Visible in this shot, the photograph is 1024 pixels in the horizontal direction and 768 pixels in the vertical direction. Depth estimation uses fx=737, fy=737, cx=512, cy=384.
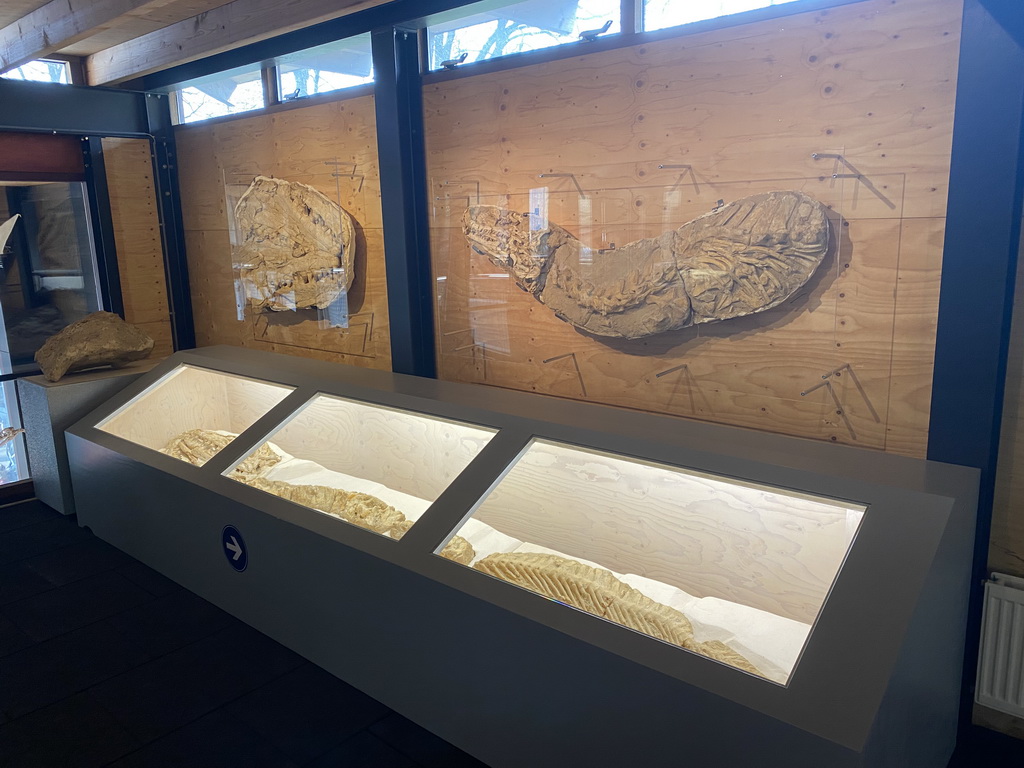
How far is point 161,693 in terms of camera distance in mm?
2695

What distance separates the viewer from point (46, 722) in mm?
2549

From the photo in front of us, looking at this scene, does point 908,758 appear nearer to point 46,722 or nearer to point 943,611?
point 943,611

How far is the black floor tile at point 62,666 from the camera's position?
269 cm

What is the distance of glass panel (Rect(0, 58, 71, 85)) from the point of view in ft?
16.0

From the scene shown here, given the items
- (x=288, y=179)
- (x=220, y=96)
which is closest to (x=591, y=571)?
(x=288, y=179)

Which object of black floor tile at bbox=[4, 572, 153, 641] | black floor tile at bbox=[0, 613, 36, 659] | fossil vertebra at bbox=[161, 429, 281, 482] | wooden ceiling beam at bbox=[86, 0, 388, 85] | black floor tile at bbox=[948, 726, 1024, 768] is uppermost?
wooden ceiling beam at bbox=[86, 0, 388, 85]

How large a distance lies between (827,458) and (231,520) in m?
2.24

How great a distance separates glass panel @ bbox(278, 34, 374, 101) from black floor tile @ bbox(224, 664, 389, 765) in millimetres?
2839

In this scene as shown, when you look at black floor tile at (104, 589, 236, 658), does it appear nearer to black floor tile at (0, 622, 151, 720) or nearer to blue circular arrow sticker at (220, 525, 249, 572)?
black floor tile at (0, 622, 151, 720)

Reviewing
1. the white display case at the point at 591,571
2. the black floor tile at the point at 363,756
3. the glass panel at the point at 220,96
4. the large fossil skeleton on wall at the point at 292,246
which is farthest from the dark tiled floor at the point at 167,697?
the glass panel at the point at 220,96

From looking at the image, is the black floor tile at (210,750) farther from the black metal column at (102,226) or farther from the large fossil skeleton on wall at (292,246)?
the black metal column at (102,226)

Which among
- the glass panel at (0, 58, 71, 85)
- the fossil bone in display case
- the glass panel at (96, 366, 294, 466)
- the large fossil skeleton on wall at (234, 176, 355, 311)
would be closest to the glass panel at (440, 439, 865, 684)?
the fossil bone in display case

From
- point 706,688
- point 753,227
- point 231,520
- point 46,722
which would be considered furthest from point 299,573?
point 753,227

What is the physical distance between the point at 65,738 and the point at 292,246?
269cm
